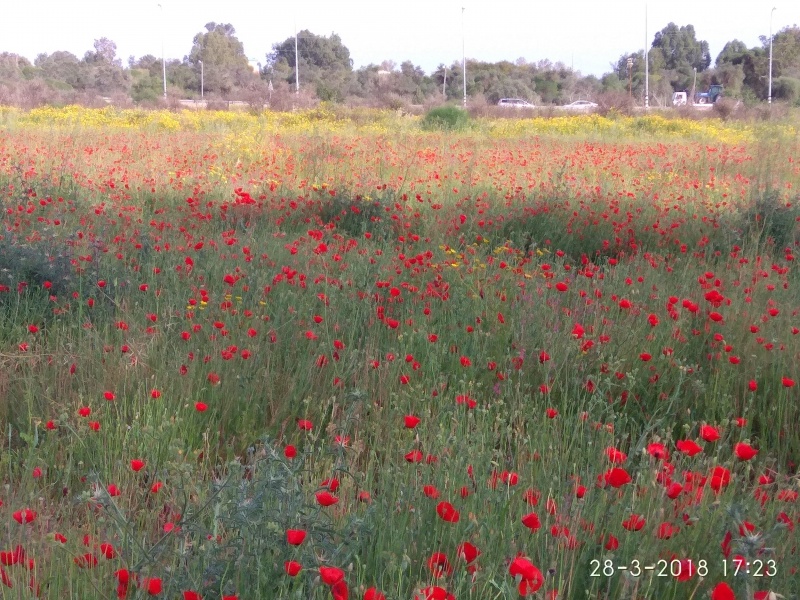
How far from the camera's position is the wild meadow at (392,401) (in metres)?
1.67

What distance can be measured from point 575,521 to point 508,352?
1741mm

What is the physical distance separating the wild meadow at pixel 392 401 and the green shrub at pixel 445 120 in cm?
1393

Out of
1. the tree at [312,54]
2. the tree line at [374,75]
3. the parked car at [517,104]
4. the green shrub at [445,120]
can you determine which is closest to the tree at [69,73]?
the tree line at [374,75]

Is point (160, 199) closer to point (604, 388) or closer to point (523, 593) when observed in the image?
point (604, 388)

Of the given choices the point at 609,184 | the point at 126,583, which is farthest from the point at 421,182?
the point at 126,583

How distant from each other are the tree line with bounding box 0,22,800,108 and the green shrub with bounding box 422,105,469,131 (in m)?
10.4

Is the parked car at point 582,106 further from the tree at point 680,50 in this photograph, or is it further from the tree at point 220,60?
the tree at point 680,50

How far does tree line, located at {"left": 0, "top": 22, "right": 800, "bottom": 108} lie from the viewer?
43.8 meters

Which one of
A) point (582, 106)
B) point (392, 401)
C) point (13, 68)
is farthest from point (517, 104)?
point (392, 401)

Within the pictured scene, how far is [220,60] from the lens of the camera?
69.0m

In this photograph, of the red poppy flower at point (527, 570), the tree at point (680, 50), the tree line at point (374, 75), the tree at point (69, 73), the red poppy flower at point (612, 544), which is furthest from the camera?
the tree at point (680, 50)

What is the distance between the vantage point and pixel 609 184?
10039 mm

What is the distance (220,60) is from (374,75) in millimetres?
15058

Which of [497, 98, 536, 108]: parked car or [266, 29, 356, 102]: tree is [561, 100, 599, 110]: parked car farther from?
[266, 29, 356, 102]: tree
